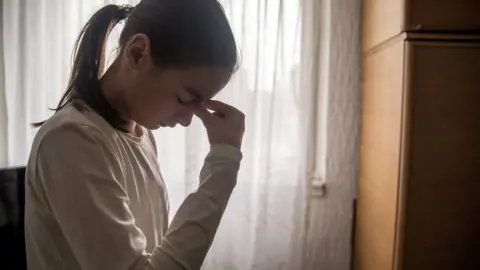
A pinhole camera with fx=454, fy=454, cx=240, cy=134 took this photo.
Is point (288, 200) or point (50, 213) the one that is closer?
point (50, 213)

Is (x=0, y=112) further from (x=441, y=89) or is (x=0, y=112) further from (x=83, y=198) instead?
(x=441, y=89)

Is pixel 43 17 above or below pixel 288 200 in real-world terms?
above

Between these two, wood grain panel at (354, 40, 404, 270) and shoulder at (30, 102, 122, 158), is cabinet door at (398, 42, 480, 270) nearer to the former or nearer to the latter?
wood grain panel at (354, 40, 404, 270)

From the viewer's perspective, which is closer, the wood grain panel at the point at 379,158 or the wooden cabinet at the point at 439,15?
the wooden cabinet at the point at 439,15

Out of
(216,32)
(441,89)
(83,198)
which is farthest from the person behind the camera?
(441,89)

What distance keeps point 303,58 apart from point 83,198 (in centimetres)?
125

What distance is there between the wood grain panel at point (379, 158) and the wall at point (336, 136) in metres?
0.08

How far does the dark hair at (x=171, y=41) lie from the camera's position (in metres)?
0.70

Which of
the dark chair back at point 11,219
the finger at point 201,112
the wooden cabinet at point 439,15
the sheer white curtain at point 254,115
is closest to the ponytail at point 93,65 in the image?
the finger at point 201,112

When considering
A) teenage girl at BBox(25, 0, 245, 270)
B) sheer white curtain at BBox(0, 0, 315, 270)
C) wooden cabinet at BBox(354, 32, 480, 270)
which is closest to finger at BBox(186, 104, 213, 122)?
teenage girl at BBox(25, 0, 245, 270)

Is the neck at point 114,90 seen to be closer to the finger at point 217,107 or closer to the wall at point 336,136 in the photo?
the finger at point 217,107

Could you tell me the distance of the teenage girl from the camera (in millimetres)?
601

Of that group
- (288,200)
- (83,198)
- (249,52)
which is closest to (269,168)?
(288,200)

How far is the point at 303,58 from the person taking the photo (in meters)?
1.71
